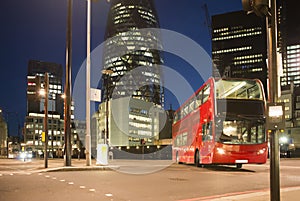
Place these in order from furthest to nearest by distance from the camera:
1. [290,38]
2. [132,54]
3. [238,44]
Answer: [132,54]
[238,44]
[290,38]

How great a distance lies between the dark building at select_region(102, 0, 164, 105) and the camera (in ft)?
599

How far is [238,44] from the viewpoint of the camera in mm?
177875

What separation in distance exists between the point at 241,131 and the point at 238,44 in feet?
540

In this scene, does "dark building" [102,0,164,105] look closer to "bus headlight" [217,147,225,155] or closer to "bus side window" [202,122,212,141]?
"bus side window" [202,122,212,141]

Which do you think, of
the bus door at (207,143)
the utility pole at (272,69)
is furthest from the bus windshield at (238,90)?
the utility pole at (272,69)

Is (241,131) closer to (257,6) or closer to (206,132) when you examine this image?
(206,132)

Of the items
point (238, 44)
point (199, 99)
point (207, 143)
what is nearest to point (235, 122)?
point (207, 143)

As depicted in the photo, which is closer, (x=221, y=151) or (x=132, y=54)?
(x=221, y=151)

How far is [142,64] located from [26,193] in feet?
577

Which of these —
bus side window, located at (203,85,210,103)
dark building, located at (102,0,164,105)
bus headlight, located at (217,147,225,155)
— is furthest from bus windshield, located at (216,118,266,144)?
dark building, located at (102,0,164,105)

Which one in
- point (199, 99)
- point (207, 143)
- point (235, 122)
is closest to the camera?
point (235, 122)

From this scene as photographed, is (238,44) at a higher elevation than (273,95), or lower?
higher

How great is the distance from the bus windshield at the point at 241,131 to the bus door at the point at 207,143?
1.99ft

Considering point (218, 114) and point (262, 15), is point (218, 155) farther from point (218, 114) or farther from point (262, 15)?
point (262, 15)
